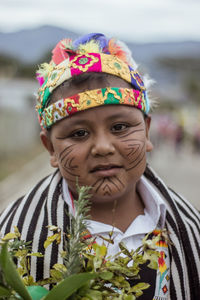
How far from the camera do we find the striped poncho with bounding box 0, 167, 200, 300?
6.67 feet

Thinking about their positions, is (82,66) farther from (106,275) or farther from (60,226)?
(106,275)

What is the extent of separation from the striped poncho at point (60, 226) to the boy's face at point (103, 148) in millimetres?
210

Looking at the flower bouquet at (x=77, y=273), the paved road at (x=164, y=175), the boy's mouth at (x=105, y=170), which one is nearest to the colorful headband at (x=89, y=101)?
the boy's mouth at (x=105, y=170)

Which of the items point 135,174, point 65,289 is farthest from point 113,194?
point 65,289

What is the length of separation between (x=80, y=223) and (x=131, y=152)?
870 mm

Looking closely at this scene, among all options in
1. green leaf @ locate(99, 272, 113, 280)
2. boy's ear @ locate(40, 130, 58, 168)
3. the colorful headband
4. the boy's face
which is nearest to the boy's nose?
the boy's face

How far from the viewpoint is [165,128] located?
2327cm

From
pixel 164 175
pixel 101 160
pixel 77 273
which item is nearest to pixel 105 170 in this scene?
pixel 101 160

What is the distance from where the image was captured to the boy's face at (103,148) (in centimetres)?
194

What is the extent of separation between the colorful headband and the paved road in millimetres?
7428

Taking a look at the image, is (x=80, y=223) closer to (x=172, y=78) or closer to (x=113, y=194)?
(x=113, y=194)

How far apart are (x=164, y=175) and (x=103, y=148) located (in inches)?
474

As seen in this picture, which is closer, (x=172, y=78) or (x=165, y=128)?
(x=165, y=128)

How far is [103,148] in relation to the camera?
74.4 inches
